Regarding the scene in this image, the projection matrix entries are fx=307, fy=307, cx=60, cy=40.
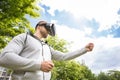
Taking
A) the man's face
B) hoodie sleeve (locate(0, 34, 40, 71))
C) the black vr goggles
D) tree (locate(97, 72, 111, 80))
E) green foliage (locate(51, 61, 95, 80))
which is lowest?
hoodie sleeve (locate(0, 34, 40, 71))

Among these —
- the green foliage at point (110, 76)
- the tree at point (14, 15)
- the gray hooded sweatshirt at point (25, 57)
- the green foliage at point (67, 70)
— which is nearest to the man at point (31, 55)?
the gray hooded sweatshirt at point (25, 57)

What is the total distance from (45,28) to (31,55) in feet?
1.60

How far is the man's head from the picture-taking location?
4098mm

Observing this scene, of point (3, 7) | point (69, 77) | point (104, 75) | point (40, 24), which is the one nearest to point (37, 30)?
point (40, 24)

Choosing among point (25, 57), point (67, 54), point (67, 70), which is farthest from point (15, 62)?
point (67, 70)

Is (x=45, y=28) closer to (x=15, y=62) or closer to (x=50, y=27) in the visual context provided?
(x=50, y=27)

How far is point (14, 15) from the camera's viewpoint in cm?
1750

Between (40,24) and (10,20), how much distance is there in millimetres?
13843

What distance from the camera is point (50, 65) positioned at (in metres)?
3.36

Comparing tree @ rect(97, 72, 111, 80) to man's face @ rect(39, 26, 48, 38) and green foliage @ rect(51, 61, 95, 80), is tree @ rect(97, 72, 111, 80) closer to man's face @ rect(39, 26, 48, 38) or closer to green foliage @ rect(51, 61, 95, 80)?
green foliage @ rect(51, 61, 95, 80)

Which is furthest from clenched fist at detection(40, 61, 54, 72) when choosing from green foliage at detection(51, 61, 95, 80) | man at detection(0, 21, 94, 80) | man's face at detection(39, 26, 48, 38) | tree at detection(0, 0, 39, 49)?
green foliage at detection(51, 61, 95, 80)

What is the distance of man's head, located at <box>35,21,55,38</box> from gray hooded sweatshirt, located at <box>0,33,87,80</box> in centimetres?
15

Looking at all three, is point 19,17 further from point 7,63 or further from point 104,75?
point 104,75

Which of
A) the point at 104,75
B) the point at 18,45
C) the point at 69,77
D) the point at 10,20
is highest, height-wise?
the point at 104,75
